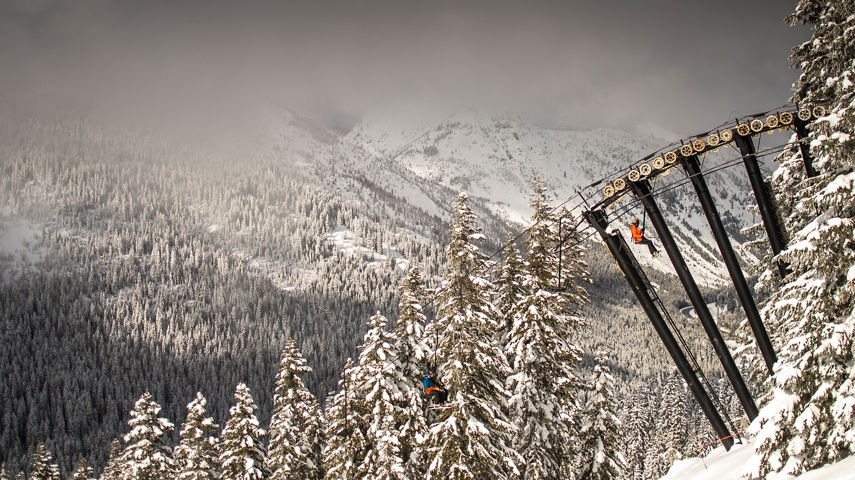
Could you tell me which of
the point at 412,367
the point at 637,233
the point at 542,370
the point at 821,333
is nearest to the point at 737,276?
the point at 637,233

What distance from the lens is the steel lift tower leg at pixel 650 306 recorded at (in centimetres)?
1703

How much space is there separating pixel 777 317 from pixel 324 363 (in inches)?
6861

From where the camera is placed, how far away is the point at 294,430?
28141 mm

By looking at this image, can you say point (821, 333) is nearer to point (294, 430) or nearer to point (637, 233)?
point (637, 233)

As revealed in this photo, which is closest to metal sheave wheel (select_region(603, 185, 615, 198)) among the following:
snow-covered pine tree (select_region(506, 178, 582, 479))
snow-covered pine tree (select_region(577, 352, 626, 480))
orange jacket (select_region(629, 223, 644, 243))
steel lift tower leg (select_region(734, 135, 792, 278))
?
orange jacket (select_region(629, 223, 644, 243))

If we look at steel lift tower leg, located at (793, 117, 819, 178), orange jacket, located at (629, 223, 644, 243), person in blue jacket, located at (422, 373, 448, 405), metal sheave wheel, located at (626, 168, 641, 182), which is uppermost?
metal sheave wheel, located at (626, 168, 641, 182)

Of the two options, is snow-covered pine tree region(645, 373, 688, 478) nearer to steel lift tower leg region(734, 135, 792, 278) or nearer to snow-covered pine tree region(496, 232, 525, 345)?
snow-covered pine tree region(496, 232, 525, 345)

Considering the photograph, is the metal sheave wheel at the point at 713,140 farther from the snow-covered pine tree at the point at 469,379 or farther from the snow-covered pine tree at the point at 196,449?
the snow-covered pine tree at the point at 196,449

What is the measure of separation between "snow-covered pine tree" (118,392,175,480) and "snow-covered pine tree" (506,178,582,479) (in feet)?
71.6

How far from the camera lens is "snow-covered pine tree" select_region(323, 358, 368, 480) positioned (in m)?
21.8

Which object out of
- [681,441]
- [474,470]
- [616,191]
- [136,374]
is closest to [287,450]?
[474,470]

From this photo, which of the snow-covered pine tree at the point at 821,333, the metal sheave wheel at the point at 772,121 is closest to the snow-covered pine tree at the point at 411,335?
the snow-covered pine tree at the point at 821,333

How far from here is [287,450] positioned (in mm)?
27422

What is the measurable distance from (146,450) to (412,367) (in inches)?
764
